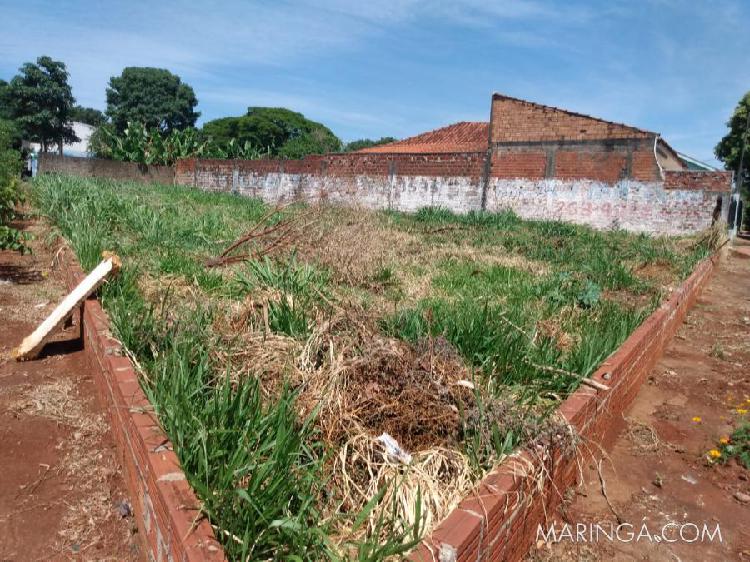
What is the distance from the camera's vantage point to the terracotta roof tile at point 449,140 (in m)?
23.1

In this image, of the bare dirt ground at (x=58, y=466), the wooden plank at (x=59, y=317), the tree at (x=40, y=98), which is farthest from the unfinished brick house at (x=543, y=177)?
the tree at (x=40, y=98)

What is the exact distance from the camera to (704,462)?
3664mm

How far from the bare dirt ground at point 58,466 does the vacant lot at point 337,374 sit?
603 millimetres

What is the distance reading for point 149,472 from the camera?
2.12 meters

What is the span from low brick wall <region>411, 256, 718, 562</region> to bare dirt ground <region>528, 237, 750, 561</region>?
17 centimetres

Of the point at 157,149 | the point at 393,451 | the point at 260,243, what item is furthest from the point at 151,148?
the point at 393,451

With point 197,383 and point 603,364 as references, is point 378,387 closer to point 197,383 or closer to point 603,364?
point 197,383

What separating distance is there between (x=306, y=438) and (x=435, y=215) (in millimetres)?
12234

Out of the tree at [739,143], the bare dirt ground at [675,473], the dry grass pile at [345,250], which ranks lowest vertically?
the bare dirt ground at [675,473]

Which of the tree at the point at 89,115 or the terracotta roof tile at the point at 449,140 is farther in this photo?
the tree at the point at 89,115

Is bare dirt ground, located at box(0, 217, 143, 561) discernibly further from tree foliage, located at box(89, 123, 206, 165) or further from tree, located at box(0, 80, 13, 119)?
tree, located at box(0, 80, 13, 119)

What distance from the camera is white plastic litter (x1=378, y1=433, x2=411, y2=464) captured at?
2.41 m

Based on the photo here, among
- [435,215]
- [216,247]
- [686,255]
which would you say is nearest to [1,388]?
[216,247]

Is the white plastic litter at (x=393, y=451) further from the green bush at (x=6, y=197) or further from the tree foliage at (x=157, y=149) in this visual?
the tree foliage at (x=157, y=149)
